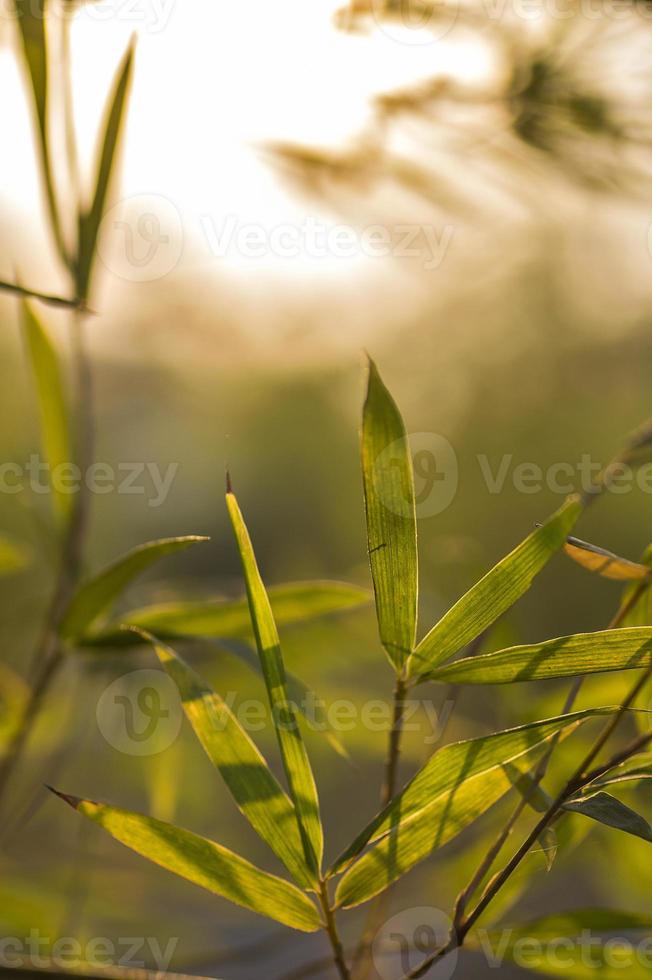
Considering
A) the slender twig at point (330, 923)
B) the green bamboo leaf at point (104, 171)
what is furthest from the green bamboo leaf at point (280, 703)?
the green bamboo leaf at point (104, 171)

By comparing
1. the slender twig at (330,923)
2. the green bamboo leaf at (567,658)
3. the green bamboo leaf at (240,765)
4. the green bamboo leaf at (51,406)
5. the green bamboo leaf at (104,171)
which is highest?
the green bamboo leaf at (104,171)

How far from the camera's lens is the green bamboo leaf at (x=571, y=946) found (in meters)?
0.36

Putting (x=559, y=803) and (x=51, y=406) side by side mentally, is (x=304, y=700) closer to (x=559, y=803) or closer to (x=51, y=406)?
(x=559, y=803)

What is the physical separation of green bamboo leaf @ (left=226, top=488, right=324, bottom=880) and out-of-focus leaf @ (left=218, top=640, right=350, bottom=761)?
35 millimetres

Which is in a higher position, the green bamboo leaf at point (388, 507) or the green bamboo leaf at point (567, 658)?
the green bamboo leaf at point (388, 507)

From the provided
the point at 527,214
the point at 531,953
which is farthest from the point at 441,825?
the point at 527,214

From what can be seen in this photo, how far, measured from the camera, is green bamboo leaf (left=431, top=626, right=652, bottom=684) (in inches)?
9.2

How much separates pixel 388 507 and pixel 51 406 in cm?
32

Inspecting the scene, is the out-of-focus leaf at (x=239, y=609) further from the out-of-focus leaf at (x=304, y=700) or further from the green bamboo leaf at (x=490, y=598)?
the green bamboo leaf at (x=490, y=598)

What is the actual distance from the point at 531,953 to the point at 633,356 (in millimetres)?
839

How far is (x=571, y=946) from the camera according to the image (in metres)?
0.37

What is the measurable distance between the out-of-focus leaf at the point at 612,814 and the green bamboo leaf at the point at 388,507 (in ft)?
0.23

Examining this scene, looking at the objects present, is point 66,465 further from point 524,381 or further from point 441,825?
point 524,381

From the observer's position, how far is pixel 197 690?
28 centimetres
